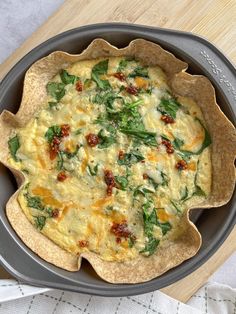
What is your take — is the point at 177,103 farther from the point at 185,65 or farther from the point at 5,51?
the point at 5,51

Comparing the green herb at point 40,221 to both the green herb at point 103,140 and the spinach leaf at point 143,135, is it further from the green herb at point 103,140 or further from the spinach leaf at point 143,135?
the spinach leaf at point 143,135

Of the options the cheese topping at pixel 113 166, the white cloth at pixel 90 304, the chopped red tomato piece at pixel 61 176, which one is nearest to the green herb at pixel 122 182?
the cheese topping at pixel 113 166

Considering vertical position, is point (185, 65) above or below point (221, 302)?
above

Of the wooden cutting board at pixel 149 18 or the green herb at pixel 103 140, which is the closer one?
the green herb at pixel 103 140

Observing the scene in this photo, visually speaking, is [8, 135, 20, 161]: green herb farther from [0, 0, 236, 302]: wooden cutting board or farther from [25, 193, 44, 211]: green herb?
[0, 0, 236, 302]: wooden cutting board

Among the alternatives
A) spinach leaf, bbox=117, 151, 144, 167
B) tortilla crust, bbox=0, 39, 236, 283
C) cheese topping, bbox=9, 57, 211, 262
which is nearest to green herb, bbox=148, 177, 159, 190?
cheese topping, bbox=9, 57, 211, 262

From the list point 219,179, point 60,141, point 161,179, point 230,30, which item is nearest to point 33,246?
point 60,141

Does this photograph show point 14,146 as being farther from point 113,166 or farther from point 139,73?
point 139,73
